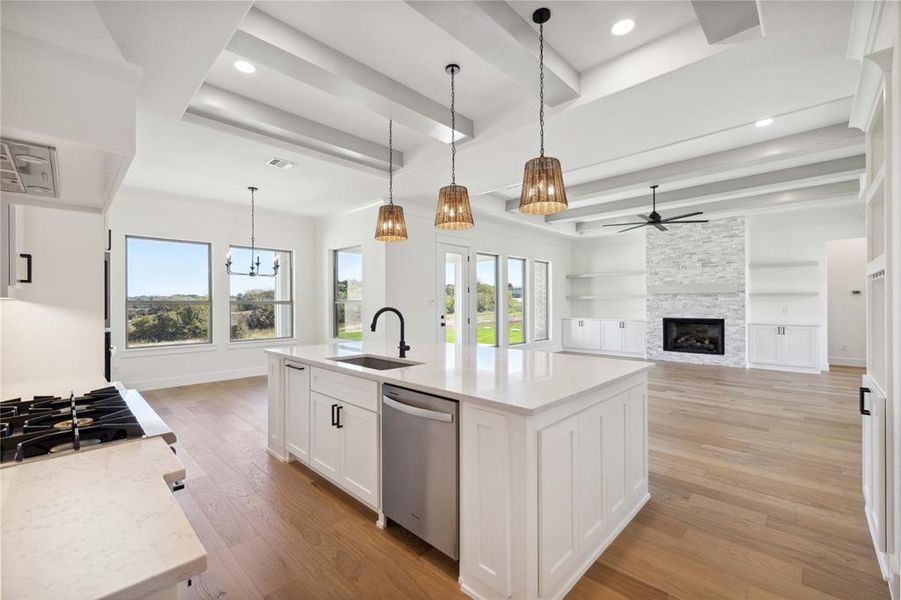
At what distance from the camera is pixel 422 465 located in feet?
6.41

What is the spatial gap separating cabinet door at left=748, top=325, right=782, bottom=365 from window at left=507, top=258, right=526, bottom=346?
4.05 m

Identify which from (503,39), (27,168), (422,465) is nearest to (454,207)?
(503,39)

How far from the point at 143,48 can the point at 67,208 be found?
1.14 metres

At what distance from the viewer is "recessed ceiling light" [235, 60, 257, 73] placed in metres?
2.69

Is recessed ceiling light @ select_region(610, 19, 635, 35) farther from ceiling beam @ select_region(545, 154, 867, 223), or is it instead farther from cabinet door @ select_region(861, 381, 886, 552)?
ceiling beam @ select_region(545, 154, 867, 223)

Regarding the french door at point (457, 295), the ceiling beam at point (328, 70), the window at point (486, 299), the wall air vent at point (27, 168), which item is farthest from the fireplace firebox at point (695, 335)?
the wall air vent at point (27, 168)

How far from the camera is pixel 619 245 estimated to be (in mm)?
9328

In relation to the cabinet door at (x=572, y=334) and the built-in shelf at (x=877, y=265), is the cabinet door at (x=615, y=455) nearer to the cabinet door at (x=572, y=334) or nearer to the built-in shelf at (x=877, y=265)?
the built-in shelf at (x=877, y=265)

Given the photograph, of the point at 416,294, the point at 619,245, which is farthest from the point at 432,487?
the point at 619,245

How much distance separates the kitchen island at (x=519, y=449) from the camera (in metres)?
1.58

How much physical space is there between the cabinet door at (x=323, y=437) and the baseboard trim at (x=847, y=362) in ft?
29.3

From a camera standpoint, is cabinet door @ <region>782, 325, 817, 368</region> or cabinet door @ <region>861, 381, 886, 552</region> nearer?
cabinet door @ <region>861, 381, 886, 552</region>

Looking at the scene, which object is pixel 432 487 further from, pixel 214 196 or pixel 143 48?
pixel 214 196

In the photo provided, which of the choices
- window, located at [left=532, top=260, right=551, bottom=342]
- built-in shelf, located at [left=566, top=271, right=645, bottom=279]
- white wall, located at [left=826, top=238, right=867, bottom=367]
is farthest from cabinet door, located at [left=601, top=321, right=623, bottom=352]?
white wall, located at [left=826, top=238, right=867, bottom=367]
